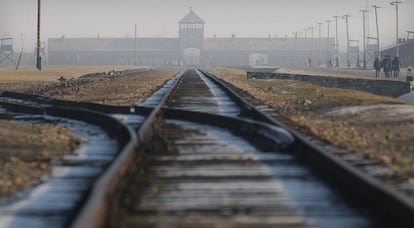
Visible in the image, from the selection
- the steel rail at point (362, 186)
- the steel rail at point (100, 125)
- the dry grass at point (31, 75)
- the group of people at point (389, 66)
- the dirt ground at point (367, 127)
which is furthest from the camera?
the group of people at point (389, 66)

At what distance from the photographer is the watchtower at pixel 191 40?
166750mm

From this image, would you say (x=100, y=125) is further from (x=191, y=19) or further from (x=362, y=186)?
(x=191, y=19)

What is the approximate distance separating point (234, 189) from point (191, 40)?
162480 millimetres

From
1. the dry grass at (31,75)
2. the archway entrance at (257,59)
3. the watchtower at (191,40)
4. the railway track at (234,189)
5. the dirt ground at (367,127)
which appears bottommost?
the railway track at (234,189)

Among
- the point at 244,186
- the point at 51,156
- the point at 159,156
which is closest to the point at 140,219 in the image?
the point at 244,186

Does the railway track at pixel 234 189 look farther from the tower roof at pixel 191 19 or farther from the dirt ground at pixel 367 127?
the tower roof at pixel 191 19

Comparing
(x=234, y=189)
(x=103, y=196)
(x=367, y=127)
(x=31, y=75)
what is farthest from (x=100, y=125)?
(x=31, y=75)

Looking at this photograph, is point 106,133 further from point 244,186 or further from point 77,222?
point 77,222

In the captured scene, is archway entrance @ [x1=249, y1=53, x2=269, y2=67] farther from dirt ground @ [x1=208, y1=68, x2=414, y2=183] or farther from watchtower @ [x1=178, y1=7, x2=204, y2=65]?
dirt ground @ [x1=208, y1=68, x2=414, y2=183]

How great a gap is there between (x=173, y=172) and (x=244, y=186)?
1106 mm

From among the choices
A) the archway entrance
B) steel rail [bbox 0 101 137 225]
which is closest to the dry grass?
steel rail [bbox 0 101 137 225]

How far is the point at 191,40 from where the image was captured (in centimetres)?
16738

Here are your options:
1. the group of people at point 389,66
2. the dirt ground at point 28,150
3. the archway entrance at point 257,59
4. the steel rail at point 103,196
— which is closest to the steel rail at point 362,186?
the steel rail at point 103,196

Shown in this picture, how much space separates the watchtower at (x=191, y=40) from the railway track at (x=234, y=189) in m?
157
